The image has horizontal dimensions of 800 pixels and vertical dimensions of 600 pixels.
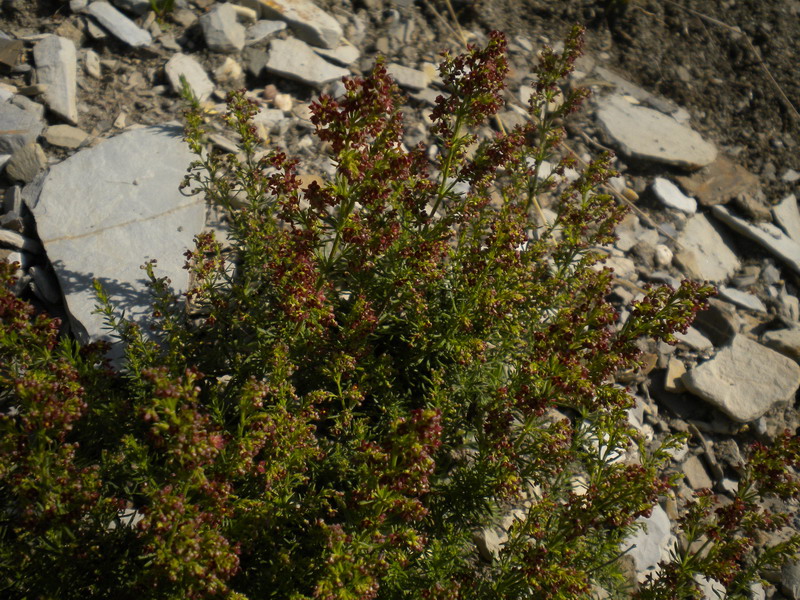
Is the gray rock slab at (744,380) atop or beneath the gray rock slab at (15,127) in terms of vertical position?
beneath

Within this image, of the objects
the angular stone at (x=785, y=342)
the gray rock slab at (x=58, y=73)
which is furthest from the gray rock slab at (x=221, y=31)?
the angular stone at (x=785, y=342)

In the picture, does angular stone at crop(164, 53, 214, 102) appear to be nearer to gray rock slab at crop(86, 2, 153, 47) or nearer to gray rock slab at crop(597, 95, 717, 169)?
gray rock slab at crop(86, 2, 153, 47)

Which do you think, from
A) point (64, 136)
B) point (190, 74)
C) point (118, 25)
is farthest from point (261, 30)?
point (64, 136)

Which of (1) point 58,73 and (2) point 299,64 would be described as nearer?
(1) point 58,73

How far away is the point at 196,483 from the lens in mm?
2334

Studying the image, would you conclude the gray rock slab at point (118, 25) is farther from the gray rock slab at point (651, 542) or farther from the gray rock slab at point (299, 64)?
the gray rock slab at point (651, 542)

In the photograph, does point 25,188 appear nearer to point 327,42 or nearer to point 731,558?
point 327,42

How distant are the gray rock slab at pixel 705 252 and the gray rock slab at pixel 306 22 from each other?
3569 millimetres

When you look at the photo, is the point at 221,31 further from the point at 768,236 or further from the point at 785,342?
the point at 785,342

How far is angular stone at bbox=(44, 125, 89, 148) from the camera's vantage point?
4758 mm

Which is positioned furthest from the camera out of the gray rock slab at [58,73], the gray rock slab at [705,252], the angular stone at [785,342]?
the gray rock slab at [705,252]

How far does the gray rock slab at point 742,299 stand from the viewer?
5.54 m

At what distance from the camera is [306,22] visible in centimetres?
593

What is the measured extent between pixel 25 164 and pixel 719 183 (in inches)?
228
